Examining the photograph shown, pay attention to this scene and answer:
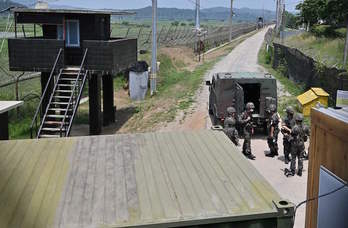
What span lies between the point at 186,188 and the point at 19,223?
5.40ft

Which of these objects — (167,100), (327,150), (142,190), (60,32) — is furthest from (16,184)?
(167,100)

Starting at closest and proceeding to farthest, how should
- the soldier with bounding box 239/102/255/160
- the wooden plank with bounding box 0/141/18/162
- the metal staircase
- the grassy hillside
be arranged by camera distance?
the wooden plank with bounding box 0/141/18/162
the soldier with bounding box 239/102/255/160
the metal staircase
the grassy hillside

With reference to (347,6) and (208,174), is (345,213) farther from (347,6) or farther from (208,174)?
(347,6)

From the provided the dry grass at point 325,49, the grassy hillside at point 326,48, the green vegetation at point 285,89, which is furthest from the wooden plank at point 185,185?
the dry grass at point 325,49

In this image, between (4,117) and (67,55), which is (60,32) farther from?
(4,117)

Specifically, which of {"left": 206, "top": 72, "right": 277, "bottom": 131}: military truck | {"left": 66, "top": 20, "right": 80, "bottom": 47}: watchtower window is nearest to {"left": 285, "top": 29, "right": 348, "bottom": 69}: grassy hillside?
{"left": 206, "top": 72, "right": 277, "bottom": 131}: military truck

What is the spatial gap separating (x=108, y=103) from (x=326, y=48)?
12.3 meters

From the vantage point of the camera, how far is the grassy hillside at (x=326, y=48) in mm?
21548

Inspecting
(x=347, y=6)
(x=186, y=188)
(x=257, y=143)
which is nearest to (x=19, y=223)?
(x=186, y=188)

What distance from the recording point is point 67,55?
19.8m

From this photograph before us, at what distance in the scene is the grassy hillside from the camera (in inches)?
→ 848

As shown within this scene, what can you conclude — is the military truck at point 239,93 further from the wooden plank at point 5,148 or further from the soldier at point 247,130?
the wooden plank at point 5,148

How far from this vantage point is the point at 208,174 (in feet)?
17.1

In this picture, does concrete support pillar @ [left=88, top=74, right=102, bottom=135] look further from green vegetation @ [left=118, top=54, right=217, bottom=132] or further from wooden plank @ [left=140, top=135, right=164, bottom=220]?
wooden plank @ [left=140, top=135, right=164, bottom=220]
